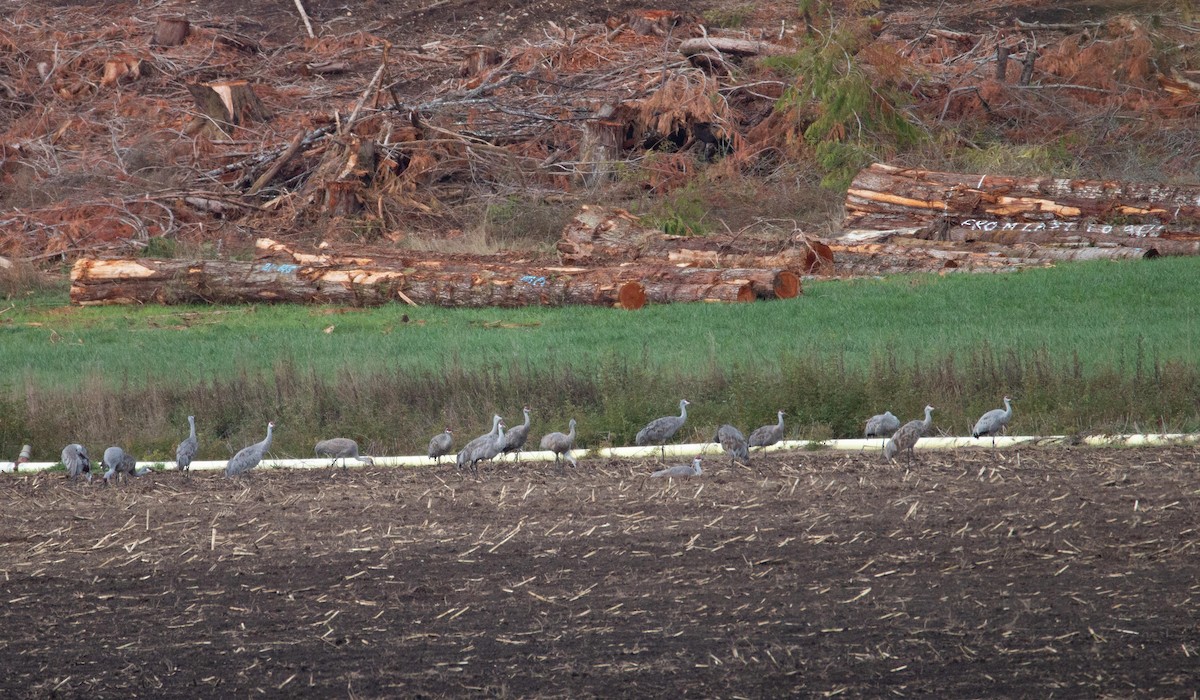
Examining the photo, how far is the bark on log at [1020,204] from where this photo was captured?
22562 mm

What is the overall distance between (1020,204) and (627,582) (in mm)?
17414

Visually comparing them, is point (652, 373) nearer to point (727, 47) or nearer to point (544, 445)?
point (544, 445)

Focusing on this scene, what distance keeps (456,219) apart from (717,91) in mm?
7411

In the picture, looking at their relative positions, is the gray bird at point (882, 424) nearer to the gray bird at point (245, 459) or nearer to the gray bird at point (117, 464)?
the gray bird at point (245, 459)

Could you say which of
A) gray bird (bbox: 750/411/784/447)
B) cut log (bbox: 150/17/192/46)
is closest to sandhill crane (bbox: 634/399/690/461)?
gray bird (bbox: 750/411/784/447)

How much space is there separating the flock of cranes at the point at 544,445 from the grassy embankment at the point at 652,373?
3.13ft

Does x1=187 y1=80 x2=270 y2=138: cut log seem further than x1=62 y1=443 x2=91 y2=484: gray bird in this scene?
Yes

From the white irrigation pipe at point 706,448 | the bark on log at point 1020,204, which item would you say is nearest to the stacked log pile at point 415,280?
the bark on log at point 1020,204

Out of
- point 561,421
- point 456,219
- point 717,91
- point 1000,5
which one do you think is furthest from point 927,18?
point 561,421

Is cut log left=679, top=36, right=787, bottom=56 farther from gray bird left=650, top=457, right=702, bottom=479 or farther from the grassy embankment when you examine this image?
gray bird left=650, top=457, right=702, bottom=479

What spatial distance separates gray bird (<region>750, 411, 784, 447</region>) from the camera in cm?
1175

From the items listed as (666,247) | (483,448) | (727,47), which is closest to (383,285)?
(666,247)

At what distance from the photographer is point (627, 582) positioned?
8039mm

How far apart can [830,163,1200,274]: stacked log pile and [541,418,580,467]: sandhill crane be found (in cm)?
1164
